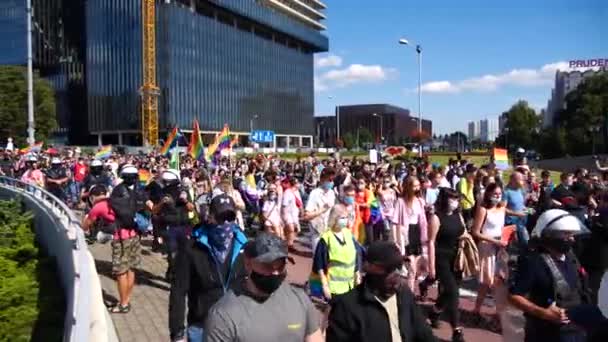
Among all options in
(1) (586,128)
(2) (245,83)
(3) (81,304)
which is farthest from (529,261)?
(2) (245,83)

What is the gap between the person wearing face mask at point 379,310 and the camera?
10.5ft

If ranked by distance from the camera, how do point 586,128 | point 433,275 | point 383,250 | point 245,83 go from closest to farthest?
point 383,250
point 433,275
point 586,128
point 245,83

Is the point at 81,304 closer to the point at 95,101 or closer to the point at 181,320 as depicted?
the point at 181,320

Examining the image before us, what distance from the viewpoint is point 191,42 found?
91938mm

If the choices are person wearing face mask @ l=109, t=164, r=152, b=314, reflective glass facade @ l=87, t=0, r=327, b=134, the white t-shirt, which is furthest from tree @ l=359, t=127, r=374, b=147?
person wearing face mask @ l=109, t=164, r=152, b=314

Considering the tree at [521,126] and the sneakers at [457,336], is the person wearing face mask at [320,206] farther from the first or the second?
the tree at [521,126]

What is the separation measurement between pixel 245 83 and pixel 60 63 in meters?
29.8

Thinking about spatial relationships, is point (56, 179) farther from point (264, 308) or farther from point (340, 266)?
point (264, 308)

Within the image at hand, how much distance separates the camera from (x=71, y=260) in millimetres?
8609

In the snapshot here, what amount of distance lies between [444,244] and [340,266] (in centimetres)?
173

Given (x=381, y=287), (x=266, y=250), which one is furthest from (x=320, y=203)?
(x=266, y=250)

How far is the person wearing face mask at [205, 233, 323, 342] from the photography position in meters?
2.89

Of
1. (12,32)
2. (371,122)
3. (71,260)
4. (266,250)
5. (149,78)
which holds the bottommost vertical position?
(71,260)

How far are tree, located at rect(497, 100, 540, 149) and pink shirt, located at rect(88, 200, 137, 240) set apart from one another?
235ft
